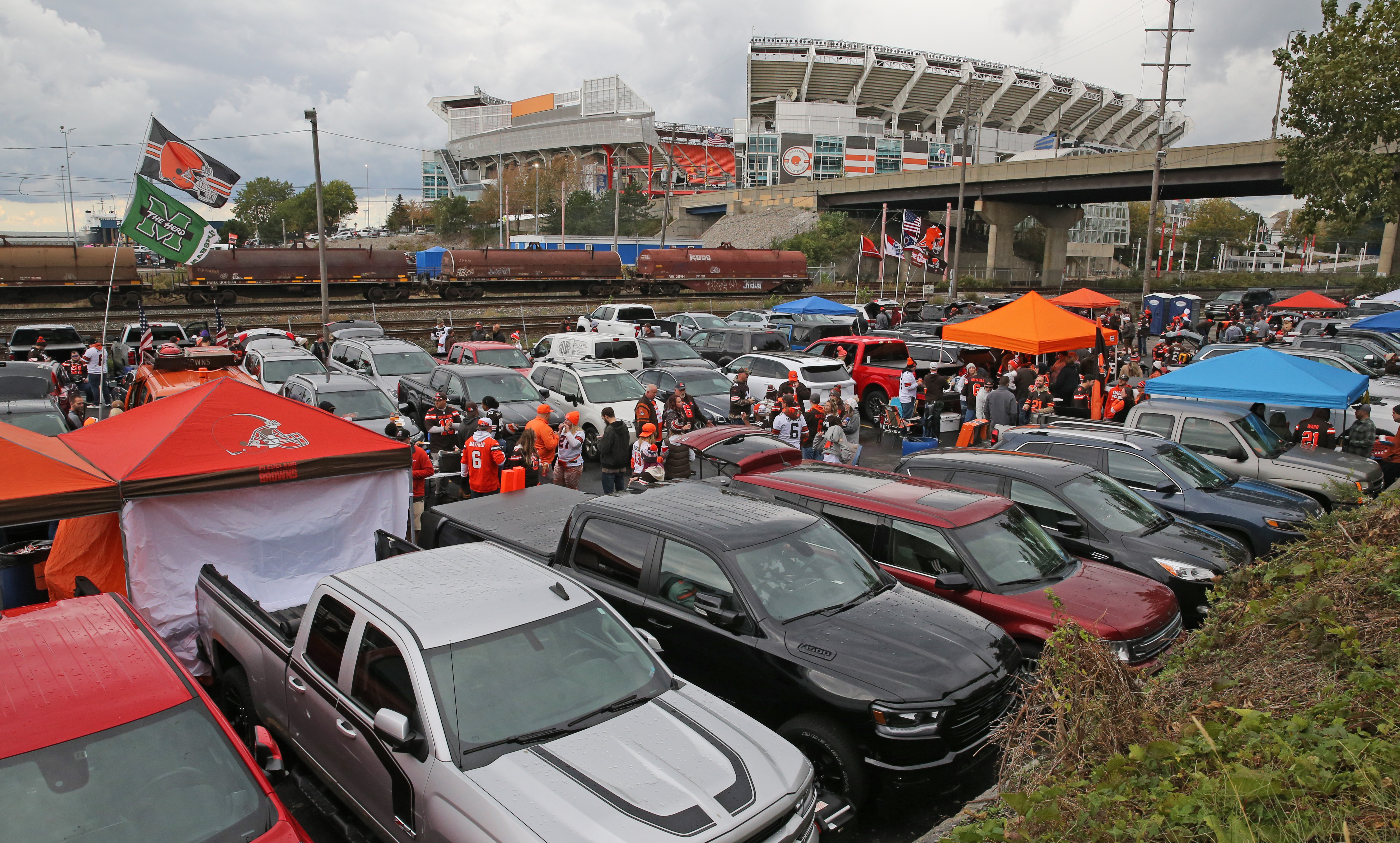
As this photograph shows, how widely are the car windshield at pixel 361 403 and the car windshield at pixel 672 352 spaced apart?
7.41 m

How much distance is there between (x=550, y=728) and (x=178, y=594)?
4.45m

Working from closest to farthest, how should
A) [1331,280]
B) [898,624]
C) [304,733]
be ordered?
[304,733]
[898,624]
[1331,280]

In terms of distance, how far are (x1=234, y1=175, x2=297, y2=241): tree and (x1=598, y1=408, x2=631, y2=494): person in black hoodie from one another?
11869 centimetres

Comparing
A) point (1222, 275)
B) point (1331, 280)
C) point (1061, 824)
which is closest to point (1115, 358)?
point (1061, 824)

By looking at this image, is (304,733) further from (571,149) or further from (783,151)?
(571,149)

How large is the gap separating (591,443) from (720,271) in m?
32.8

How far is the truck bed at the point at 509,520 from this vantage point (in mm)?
7449

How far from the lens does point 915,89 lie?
426 feet

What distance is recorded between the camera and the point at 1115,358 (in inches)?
856

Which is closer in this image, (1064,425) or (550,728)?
(550,728)

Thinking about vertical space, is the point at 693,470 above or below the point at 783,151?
below

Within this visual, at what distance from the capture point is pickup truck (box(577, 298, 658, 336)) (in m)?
25.8

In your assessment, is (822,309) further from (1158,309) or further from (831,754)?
(831,754)

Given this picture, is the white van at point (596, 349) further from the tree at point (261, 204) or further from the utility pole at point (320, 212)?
the tree at point (261, 204)
